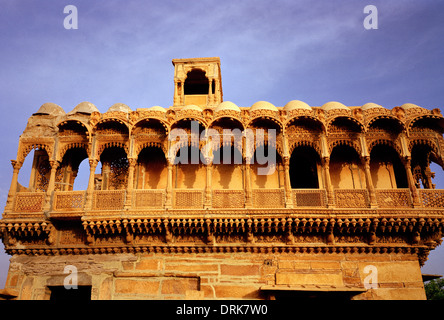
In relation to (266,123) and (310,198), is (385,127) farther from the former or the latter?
(266,123)

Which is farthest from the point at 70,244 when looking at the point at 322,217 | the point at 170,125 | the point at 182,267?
the point at 322,217

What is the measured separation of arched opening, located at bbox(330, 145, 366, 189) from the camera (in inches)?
430

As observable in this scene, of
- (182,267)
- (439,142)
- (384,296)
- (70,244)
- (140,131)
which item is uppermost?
(140,131)

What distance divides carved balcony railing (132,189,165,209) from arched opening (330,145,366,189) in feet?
17.0

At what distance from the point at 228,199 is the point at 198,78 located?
742 cm

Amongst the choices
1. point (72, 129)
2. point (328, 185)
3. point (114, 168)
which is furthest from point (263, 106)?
point (72, 129)

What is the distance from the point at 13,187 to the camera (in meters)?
10.1

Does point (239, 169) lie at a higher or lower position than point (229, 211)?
higher

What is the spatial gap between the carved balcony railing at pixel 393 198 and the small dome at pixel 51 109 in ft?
31.4

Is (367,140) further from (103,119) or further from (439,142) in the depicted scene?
(103,119)

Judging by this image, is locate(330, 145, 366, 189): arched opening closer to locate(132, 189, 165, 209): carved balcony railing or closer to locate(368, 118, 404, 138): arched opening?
locate(368, 118, 404, 138): arched opening

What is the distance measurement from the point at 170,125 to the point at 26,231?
486cm

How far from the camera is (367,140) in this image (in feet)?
34.6
